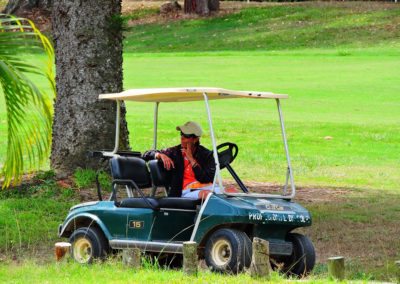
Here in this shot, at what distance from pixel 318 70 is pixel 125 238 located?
21113 millimetres

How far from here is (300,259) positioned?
8898 mm

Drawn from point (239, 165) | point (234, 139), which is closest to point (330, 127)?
point (234, 139)

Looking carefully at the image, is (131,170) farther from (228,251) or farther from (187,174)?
(228,251)

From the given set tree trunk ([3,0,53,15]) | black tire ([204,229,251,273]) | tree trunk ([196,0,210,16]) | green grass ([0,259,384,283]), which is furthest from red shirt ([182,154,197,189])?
tree trunk ([196,0,210,16])

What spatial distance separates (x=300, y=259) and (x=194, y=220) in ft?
2.96

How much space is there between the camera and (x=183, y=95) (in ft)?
31.2

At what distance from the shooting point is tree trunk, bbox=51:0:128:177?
43.4 feet

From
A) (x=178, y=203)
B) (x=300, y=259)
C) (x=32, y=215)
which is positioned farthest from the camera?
(x=32, y=215)

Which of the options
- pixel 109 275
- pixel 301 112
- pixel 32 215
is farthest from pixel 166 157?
pixel 301 112

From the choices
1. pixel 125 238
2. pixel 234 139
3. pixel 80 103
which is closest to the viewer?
pixel 125 238

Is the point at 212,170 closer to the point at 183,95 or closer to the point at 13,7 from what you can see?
the point at 183,95

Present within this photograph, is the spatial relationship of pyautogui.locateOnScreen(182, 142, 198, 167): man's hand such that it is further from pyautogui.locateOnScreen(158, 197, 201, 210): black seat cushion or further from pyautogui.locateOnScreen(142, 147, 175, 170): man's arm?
pyautogui.locateOnScreen(158, 197, 201, 210): black seat cushion

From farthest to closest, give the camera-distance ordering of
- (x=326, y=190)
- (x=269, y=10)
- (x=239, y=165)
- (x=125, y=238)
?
(x=269, y=10), (x=239, y=165), (x=326, y=190), (x=125, y=238)

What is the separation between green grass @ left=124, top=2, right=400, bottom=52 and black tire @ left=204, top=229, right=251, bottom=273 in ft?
98.3
